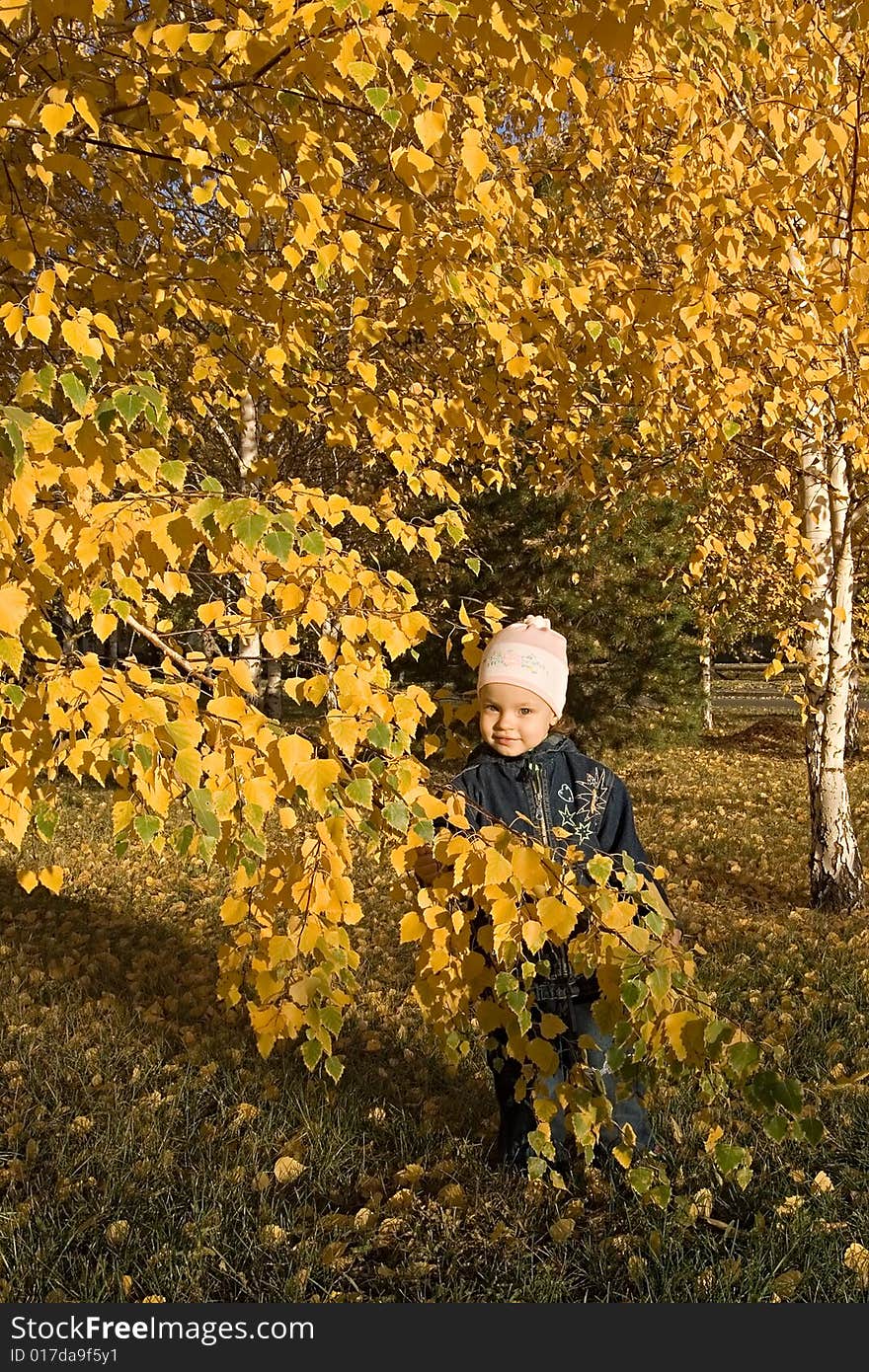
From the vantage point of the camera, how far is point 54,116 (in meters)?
1.77

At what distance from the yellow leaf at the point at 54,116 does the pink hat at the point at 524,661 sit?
4.89 feet

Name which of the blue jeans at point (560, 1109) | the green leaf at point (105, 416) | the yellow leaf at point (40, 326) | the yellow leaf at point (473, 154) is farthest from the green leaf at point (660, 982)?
the yellow leaf at point (473, 154)

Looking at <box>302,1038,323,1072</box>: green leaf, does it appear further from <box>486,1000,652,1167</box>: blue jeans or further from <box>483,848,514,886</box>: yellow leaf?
<box>486,1000,652,1167</box>: blue jeans

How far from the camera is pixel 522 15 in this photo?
7.50ft

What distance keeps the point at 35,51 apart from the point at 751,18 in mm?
3151

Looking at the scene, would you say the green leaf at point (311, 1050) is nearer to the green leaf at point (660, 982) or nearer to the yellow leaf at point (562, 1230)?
the green leaf at point (660, 982)

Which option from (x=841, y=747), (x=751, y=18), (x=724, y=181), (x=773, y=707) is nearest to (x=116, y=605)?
(x=724, y=181)

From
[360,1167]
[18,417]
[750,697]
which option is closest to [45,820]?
[18,417]

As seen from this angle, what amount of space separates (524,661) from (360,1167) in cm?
175

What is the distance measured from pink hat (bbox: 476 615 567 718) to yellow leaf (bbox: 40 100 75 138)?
4.89 feet

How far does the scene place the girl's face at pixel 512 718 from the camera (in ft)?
8.06

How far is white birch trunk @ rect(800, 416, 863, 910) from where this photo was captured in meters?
5.32

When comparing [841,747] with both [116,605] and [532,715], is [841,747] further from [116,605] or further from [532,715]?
[116,605]

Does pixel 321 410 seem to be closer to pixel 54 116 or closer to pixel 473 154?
pixel 473 154
